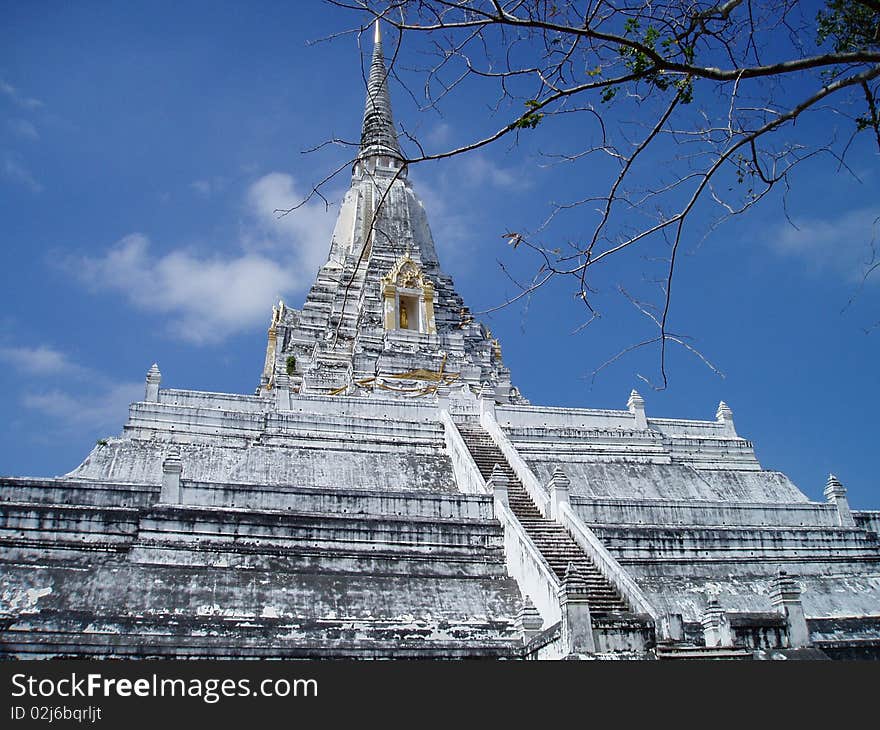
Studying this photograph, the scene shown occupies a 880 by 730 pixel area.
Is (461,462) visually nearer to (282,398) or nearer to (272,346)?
(282,398)

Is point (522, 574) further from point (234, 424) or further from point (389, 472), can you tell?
point (234, 424)

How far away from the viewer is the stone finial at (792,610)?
15.7 meters

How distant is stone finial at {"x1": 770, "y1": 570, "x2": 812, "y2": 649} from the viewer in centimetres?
1570

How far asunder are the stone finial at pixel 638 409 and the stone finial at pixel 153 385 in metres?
15.6

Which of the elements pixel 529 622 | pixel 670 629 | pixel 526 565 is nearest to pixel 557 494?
pixel 526 565

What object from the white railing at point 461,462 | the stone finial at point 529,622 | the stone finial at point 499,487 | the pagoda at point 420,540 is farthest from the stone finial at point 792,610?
the white railing at point 461,462

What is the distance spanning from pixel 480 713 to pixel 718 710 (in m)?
2.42

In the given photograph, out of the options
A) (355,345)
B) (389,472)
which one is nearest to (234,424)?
(389,472)

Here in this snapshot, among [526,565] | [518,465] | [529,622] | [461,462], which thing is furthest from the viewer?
[461,462]

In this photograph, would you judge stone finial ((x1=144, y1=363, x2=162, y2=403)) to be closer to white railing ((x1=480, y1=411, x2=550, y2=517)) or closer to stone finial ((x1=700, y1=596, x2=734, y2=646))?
white railing ((x1=480, y1=411, x2=550, y2=517))

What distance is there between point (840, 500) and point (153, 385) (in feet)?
64.1

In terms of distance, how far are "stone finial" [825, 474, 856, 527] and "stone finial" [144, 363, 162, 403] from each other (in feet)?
62.9

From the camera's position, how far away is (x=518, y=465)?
22891 millimetres

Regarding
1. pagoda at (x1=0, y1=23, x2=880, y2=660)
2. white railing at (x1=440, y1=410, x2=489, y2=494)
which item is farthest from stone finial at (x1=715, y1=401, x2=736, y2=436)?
white railing at (x1=440, y1=410, x2=489, y2=494)
